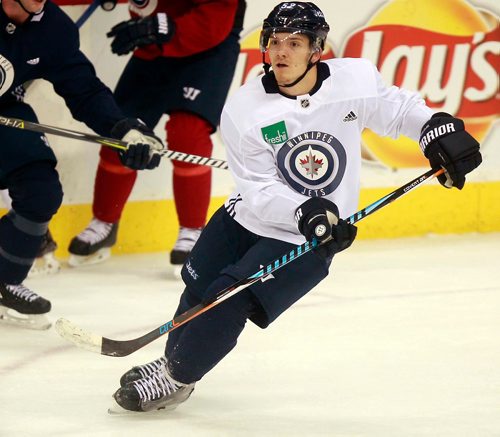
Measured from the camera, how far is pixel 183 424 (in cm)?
275

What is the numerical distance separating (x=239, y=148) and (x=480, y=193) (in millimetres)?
2397

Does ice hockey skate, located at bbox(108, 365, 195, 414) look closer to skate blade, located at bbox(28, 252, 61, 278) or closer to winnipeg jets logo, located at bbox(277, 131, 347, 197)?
winnipeg jets logo, located at bbox(277, 131, 347, 197)

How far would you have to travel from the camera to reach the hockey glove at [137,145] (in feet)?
11.5

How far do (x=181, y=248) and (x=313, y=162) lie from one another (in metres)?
1.59

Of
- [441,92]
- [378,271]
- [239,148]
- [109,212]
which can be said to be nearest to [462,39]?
[441,92]

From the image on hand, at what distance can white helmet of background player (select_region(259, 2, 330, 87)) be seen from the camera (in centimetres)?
272

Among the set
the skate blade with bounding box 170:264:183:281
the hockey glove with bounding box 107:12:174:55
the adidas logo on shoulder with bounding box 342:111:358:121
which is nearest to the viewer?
the adidas logo on shoulder with bounding box 342:111:358:121

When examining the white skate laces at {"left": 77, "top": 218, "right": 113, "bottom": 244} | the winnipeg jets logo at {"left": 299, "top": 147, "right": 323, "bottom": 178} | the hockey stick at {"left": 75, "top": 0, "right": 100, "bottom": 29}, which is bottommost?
the white skate laces at {"left": 77, "top": 218, "right": 113, "bottom": 244}

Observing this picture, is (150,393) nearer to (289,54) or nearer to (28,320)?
(289,54)

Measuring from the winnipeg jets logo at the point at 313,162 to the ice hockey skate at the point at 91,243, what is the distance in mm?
1736

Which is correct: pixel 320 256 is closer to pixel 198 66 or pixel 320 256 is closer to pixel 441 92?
pixel 198 66

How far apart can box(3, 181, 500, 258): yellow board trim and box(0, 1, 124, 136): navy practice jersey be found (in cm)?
95

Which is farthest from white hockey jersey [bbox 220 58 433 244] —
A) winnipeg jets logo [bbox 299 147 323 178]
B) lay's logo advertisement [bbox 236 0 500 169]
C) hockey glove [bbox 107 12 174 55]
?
lay's logo advertisement [bbox 236 0 500 169]

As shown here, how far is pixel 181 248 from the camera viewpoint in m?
4.28
